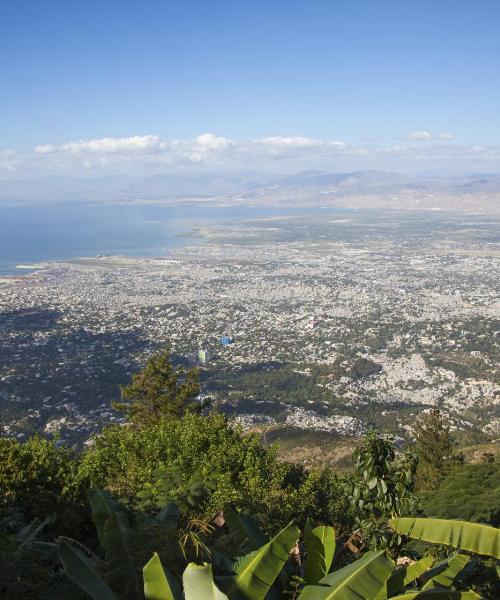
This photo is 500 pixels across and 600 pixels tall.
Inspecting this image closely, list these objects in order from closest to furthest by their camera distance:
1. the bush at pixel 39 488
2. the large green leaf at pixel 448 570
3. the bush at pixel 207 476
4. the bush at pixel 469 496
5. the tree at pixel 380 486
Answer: the large green leaf at pixel 448 570, the tree at pixel 380 486, the bush at pixel 39 488, the bush at pixel 207 476, the bush at pixel 469 496

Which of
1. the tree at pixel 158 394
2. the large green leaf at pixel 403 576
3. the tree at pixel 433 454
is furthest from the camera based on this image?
the tree at pixel 158 394

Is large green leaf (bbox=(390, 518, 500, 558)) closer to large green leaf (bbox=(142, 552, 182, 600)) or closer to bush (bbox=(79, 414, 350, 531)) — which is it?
large green leaf (bbox=(142, 552, 182, 600))

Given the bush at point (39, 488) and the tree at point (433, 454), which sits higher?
Result: the bush at point (39, 488)

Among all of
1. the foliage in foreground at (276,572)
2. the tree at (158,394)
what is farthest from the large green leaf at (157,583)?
the tree at (158,394)

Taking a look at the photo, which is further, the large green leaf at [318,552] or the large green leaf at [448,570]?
the large green leaf at [448,570]

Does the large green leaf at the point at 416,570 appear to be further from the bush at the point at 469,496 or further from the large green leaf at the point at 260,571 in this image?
the bush at the point at 469,496

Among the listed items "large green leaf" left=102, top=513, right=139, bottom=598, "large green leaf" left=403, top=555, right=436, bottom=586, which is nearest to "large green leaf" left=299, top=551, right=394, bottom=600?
"large green leaf" left=403, top=555, right=436, bottom=586

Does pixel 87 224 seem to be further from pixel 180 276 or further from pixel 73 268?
pixel 180 276
